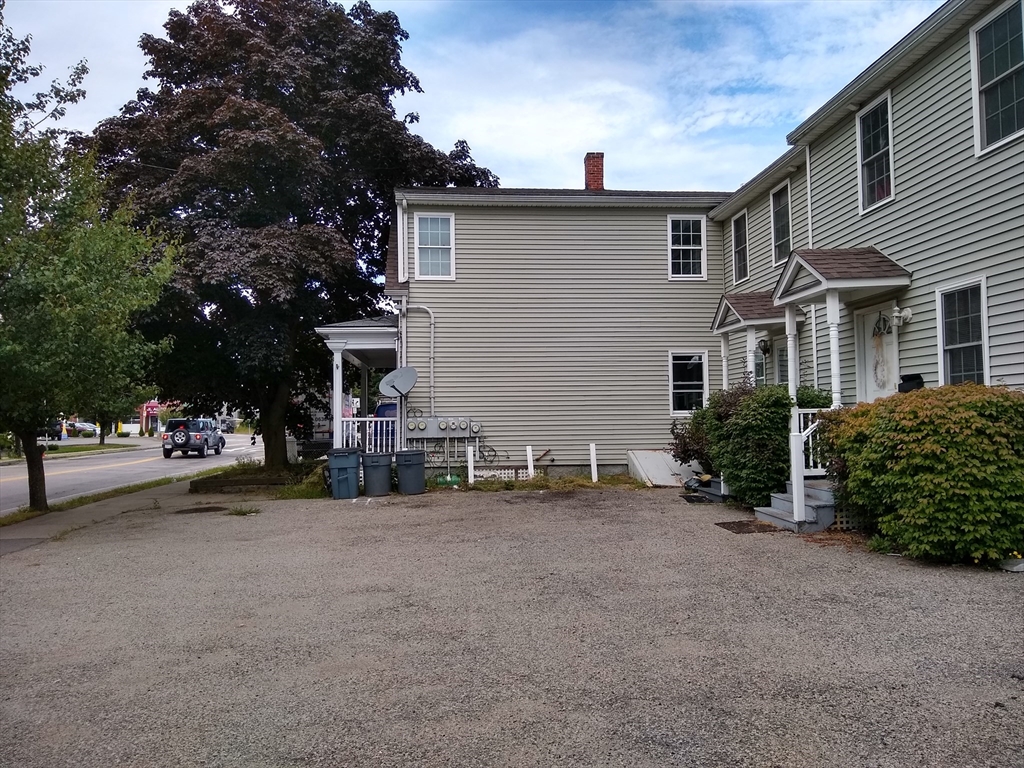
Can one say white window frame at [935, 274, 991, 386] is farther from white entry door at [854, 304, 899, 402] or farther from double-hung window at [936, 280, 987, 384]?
white entry door at [854, 304, 899, 402]

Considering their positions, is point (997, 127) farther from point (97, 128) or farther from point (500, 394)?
point (97, 128)

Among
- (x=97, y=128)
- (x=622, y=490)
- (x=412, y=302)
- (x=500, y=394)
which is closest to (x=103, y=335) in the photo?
(x=412, y=302)

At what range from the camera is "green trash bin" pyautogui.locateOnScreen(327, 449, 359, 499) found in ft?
43.8

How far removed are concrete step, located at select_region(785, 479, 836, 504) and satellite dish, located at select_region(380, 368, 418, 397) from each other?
299 inches

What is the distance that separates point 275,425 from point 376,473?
748 centimetres

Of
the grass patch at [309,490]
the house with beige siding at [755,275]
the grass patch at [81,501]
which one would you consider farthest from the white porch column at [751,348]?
A: the grass patch at [81,501]

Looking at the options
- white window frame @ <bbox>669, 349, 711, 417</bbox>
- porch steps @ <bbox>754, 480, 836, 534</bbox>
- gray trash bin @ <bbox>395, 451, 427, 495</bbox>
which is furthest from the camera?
white window frame @ <bbox>669, 349, 711, 417</bbox>

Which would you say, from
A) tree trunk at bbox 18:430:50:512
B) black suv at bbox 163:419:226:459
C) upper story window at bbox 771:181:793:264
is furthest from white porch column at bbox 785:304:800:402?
black suv at bbox 163:419:226:459

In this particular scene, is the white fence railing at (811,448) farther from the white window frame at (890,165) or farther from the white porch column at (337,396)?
the white porch column at (337,396)

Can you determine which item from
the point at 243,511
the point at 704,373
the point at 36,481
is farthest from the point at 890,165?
the point at 36,481

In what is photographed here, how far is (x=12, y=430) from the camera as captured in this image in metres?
12.8

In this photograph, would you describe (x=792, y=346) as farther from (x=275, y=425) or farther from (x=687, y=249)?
(x=275, y=425)

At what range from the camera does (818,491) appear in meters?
8.80

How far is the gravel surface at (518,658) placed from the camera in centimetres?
338
